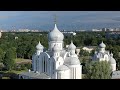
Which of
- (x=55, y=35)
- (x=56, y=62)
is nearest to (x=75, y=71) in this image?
(x=56, y=62)

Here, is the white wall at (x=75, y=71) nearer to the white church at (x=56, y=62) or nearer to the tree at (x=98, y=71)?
the white church at (x=56, y=62)

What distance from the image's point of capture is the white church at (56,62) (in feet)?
20.6

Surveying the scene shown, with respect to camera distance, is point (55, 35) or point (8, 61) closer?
point (55, 35)

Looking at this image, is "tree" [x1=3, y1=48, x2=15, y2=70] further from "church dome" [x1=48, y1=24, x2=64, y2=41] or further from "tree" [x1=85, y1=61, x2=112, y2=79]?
"tree" [x1=85, y1=61, x2=112, y2=79]

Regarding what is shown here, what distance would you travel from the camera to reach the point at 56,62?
6445 millimetres

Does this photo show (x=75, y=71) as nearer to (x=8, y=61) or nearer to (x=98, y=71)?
(x=98, y=71)

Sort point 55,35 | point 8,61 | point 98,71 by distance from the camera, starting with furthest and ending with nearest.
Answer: point 8,61
point 55,35
point 98,71

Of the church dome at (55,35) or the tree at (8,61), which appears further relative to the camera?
the tree at (8,61)

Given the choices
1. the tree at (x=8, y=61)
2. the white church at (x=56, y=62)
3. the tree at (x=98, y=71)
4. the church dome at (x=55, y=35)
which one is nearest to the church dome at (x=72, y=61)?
the white church at (x=56, y=62)

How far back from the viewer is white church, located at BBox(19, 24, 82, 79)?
6.27 meters

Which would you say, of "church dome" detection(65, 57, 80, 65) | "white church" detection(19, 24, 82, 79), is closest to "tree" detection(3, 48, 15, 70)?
"white church" detection(19, 24, 82, 79)

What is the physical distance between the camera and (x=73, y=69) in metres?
6.50
